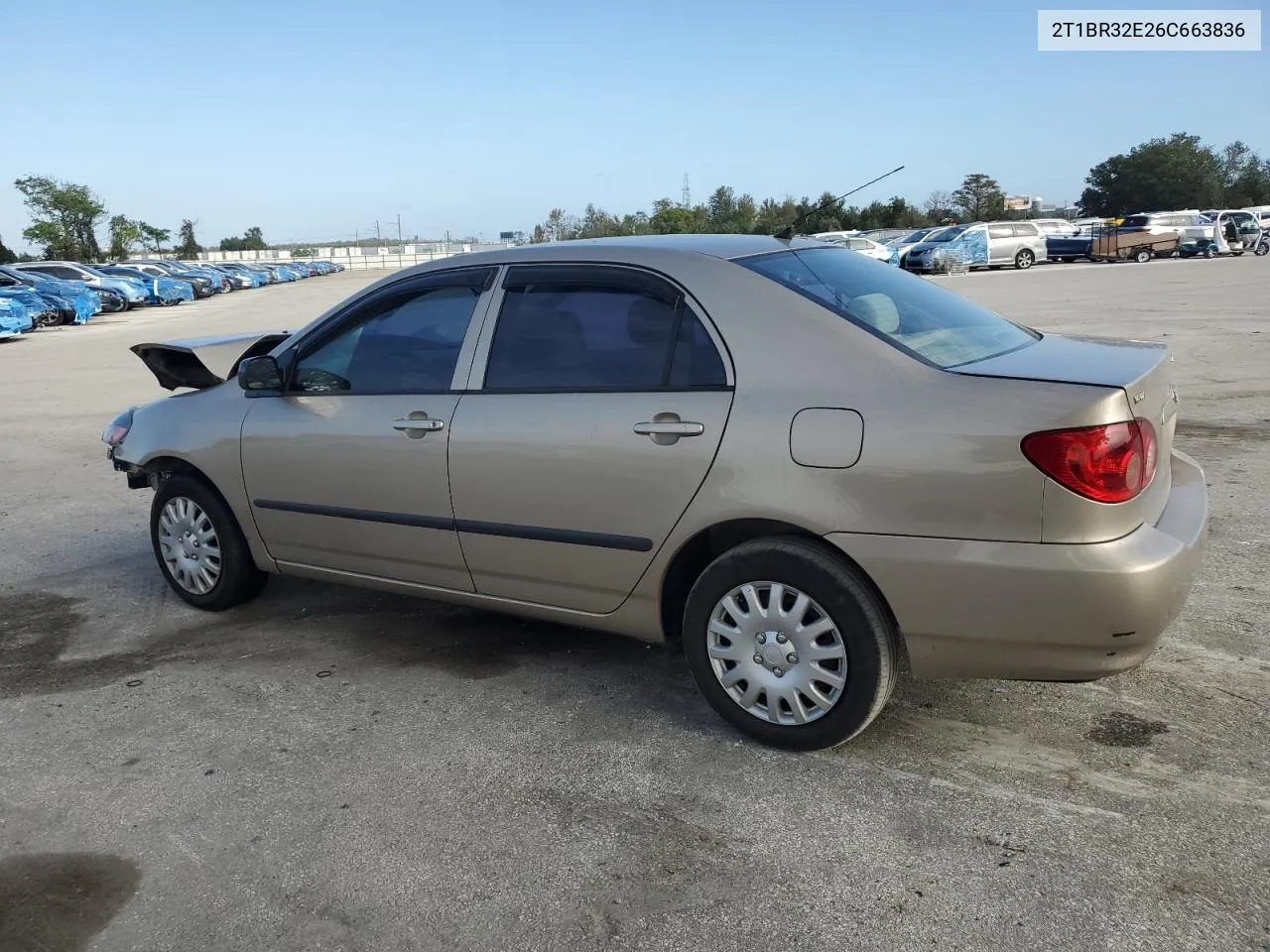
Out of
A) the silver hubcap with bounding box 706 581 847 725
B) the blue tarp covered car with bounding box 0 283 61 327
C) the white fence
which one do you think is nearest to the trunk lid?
the silver hubcap with bounding box 706 581 847 725

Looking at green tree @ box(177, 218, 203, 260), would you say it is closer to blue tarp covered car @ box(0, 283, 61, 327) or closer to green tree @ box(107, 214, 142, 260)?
Result: green tree @ box(107, 214, 142, 260)

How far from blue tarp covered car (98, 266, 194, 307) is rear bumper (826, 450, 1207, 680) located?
36566 millimetres

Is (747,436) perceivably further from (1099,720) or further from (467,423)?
(1099,720)

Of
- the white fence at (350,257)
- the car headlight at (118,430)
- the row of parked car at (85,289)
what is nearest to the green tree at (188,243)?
the white fence at (350,257)

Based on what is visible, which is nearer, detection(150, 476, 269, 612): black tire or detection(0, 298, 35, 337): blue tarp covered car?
detection(150, 476, 269, 612): black tire

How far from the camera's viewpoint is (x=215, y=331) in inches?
861

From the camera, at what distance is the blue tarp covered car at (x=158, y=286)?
3524 centimetres

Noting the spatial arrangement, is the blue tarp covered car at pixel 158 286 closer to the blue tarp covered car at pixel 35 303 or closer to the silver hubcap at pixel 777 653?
the blue tarp covered car at pixel 35 303

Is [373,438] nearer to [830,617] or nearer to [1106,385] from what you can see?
[830,617]

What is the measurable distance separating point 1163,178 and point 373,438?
8219 centimetres

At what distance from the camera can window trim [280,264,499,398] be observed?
390cm

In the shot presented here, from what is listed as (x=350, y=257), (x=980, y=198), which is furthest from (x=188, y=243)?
→ (x=980, y=198)

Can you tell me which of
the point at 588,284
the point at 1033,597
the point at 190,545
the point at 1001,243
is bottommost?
the point at 190,545

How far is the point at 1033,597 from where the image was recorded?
9.34ft
